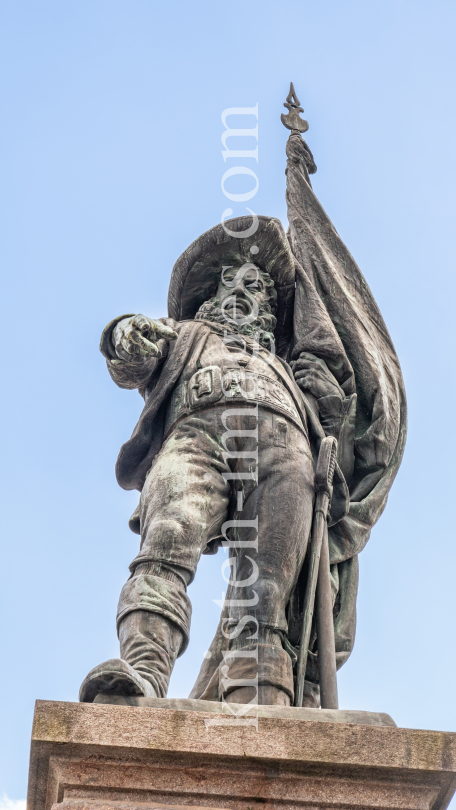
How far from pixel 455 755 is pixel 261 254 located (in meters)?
3.63

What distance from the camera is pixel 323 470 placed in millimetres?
5582

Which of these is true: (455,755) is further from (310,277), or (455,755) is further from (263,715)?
(310,277)

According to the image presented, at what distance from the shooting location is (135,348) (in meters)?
5.50

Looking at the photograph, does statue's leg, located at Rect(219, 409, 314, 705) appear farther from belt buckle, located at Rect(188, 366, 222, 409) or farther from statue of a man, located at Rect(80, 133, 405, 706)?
belt buckle, located at Rect(188, 366, 222, 409)

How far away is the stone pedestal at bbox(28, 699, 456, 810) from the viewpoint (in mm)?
3637

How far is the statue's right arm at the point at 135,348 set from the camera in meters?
5.51

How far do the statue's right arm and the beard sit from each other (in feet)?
1.52

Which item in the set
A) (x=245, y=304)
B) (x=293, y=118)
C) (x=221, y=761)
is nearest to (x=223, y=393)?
(x=245, y=304)

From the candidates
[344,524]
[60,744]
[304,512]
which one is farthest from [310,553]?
[60,744]

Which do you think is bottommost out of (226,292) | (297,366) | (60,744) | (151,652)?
(60,744)

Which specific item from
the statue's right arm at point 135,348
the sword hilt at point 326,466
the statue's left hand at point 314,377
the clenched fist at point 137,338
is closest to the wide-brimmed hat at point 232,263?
the statue's left hand at point 314,377

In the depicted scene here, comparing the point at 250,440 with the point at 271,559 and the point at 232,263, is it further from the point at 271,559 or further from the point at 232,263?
the point at 232,263

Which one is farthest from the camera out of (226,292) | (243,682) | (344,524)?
(226,292)

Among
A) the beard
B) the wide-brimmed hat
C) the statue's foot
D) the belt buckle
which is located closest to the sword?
the belt buckle
